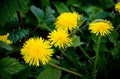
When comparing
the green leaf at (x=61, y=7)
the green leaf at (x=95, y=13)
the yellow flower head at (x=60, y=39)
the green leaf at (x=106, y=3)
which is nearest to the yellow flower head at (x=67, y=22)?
the yellow flower head at (x=60, y=39)

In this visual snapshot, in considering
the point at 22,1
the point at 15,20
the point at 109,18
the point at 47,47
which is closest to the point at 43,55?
the point at 47,47

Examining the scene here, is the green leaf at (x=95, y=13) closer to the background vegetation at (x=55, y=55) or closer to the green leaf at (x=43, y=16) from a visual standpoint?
the background vegetation at (x=55, y=55)

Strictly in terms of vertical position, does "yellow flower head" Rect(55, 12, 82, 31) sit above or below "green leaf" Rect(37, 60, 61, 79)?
above

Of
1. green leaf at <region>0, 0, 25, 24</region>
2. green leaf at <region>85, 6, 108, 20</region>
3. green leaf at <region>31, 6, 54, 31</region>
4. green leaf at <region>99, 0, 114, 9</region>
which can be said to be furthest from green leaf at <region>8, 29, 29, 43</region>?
green leaf at <region>99, 0, 114, 9</region>

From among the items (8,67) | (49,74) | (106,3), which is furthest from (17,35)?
(106,3)

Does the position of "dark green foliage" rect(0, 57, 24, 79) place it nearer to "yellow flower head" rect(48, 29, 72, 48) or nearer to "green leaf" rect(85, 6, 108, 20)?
"yellow flower head" rect(48, 29, 72, 48)

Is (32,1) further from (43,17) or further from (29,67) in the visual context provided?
(29,67)
